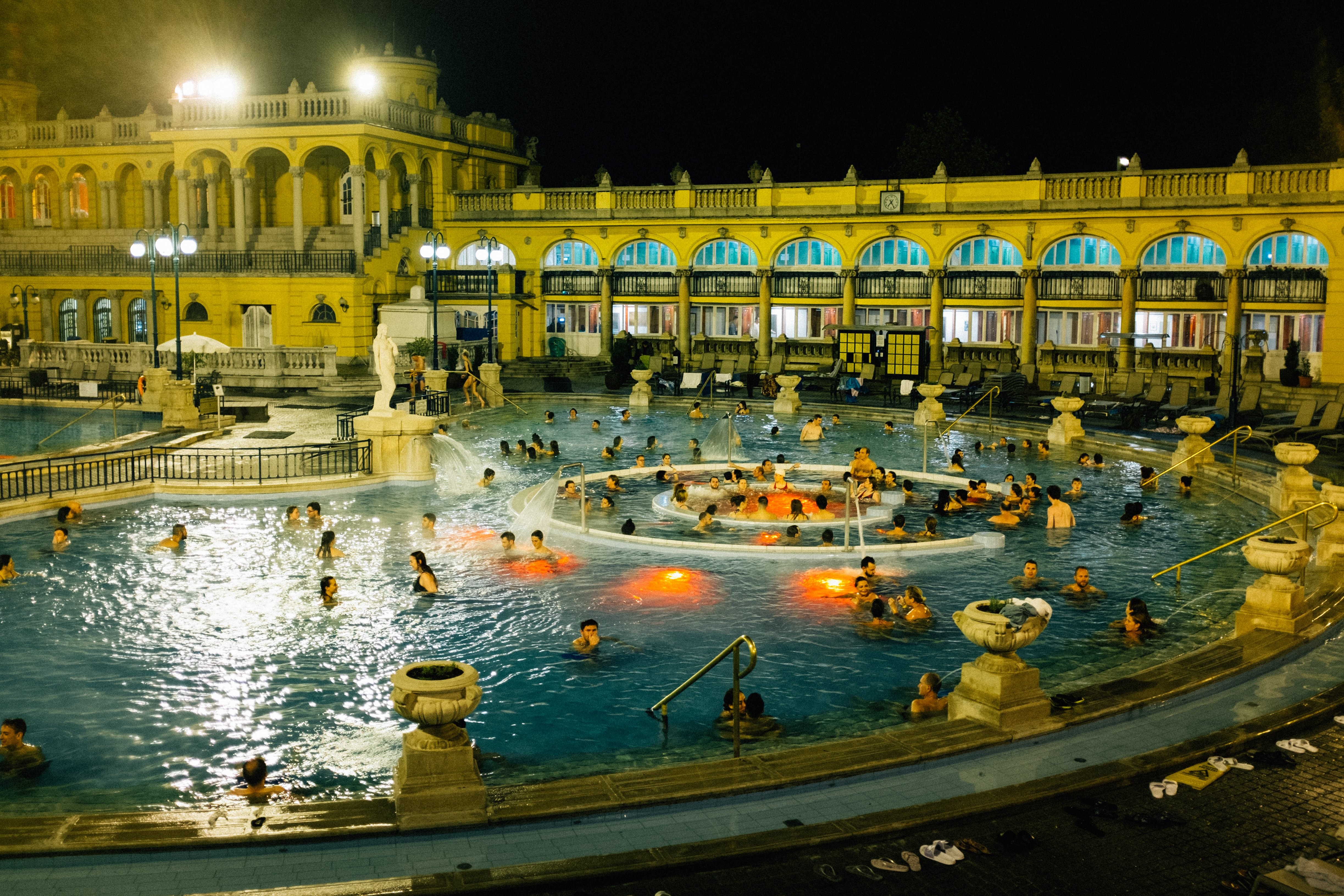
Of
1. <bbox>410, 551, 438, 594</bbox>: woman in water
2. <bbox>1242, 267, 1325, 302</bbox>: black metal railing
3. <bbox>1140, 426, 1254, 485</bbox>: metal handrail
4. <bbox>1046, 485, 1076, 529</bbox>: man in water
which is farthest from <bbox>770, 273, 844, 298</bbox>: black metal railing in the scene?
<bbox>410, 551, 438, 594</bbox>: woman in water

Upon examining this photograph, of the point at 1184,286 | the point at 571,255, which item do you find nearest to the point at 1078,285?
the point at 1184,286

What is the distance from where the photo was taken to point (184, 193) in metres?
49.0

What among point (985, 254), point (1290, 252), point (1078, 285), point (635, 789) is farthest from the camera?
point (985, 254)

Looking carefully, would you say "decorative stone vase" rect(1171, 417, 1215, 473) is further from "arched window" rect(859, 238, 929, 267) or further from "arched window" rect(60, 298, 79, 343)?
"arched window" rect(60, 298, 79, 343)

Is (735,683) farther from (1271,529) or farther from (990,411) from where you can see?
(990,411)

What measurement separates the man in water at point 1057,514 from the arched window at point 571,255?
31.3 meters

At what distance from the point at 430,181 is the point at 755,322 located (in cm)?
1622

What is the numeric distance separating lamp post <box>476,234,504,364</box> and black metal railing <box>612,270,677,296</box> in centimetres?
512

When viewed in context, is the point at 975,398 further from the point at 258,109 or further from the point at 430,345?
the point at 258,109

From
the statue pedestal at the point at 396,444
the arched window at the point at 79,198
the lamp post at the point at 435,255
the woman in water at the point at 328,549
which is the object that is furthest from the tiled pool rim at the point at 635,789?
the arched window at the point at 79,198

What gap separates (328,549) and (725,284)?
31.6 m

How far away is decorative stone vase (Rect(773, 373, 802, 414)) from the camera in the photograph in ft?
117

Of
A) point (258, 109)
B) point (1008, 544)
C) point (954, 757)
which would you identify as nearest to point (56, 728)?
point (954, 757)

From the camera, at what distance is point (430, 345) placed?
1630 inches
